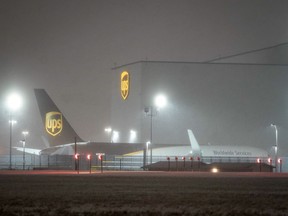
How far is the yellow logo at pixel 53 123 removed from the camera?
79938 mm

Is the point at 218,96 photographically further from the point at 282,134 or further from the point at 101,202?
the point at 101,202

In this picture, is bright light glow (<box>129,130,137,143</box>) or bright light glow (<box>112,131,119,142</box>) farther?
bright light glow (<box>112,131,119,142</box>)

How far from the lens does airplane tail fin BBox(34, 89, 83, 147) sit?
79562 millimetres

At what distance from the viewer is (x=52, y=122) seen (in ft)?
263

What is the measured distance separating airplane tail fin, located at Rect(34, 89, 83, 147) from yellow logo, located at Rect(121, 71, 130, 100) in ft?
71.7

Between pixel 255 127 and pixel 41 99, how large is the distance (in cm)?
3892

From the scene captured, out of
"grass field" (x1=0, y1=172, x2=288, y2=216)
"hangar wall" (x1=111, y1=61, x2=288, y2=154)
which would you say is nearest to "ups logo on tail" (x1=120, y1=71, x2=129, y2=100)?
"hangar wall" (x1=111, y1=61, x2=288, y2=154)

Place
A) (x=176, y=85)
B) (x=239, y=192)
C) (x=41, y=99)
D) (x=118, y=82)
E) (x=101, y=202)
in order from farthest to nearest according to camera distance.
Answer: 1. (x=118, y=82)
2. (x=176, y=85)
3. (x=41, y=99)
4. (x=239, y=192)
5. (x=101, y=202)

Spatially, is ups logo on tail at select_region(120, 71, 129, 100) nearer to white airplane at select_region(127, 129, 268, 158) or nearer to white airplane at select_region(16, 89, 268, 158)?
white airplane at select_region(16, 89, 268, 158)

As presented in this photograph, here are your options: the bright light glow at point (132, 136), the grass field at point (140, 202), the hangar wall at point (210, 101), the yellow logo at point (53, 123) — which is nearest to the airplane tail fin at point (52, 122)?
the yellow logo at point (53, 123)

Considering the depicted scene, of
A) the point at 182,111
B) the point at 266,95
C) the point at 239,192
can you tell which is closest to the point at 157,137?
the point at 182,111

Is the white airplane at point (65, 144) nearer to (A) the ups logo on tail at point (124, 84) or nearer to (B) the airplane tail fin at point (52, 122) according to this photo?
(B) the airplane tail fin at point (52, 122)

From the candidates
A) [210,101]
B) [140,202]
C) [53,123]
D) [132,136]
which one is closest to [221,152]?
[210,101]

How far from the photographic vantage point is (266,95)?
3917 inches
